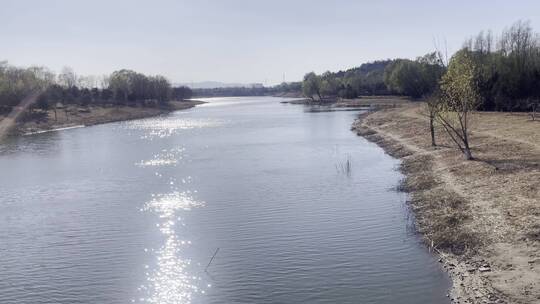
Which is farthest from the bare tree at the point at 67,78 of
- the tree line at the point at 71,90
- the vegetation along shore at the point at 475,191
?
the vegetation along shore at the point at 475,191

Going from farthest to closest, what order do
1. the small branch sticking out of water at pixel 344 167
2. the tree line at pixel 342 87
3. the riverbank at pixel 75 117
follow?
1. the tree line at pixel 342 87
2. the riverbank at pixel 75 117
3. the small branch sticking out of water at pixel 344 167

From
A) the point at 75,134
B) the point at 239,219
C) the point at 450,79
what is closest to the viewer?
the point at 239,219

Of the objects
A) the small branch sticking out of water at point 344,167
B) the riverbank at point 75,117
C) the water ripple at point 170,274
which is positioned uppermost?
the riverbank at point 75,117

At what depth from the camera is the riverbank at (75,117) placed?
282 feet

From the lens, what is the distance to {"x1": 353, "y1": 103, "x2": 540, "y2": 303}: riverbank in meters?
15.6

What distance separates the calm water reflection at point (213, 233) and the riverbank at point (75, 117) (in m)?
44.7

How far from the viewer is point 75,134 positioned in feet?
256

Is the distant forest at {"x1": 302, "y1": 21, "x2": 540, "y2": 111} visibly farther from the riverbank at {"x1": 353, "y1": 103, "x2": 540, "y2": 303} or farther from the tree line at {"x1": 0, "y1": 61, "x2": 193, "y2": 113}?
the tree line at {"x1": 0, "y1": 61, "x2": 193, "y2": 113}

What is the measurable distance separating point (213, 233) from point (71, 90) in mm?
130515

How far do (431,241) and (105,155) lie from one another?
126 feet

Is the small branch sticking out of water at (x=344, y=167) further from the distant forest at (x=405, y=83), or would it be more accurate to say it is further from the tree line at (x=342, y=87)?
the tree line at (x=342, y=87)

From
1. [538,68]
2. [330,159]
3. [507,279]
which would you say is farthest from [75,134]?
[507,279]

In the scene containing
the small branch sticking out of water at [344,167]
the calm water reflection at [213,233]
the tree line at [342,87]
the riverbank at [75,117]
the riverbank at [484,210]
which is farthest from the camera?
the tree line at [342,87]

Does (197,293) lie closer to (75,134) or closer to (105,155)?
(105,155)
